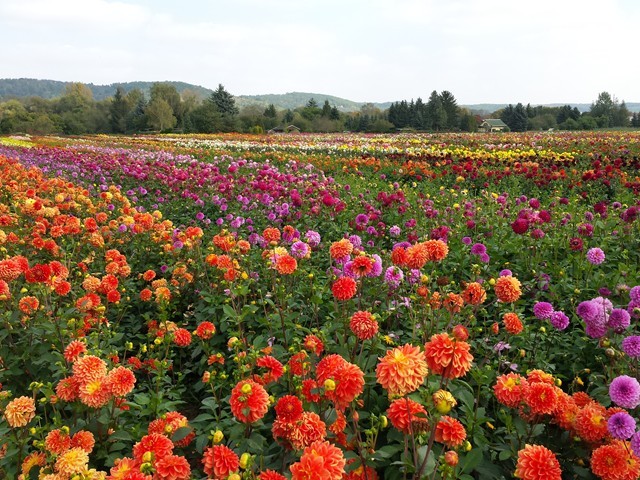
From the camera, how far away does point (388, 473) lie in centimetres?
179

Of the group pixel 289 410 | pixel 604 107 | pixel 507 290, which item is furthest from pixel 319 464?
pixel 604 107

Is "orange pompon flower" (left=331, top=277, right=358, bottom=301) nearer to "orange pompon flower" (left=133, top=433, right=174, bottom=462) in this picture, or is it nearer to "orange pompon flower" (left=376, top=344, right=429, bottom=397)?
"orange pompon flower" (left=376, top=344, right=429, bottom=397)

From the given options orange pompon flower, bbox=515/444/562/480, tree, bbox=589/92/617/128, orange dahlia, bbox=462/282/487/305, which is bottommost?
orange pompon flower, bbox=515/444/562/480

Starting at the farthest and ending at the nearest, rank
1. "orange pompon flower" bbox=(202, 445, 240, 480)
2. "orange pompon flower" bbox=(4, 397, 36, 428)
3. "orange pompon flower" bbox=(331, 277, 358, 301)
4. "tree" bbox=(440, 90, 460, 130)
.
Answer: "tree" bbox=(440, 90, 460, 130) < "orange pompon flower" bbox=(331, 277, 358, 301) < "orange pompon flower" bbox=(4, 397, 36, 428) < "orange pompon flower" bbox=(202, 445, 240, 480)

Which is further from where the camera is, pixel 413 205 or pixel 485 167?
pixel 485 167

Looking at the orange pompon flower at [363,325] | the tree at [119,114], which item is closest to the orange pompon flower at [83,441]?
the orange pompon flower at [363,325]

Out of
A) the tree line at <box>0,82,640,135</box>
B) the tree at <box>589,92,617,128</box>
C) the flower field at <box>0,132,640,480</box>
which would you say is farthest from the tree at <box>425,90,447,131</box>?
the flower field at <box>0,132,640,480</box>

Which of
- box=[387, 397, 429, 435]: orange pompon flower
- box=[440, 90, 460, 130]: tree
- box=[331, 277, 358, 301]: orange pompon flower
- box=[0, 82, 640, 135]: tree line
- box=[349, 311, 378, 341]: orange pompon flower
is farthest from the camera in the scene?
box=[440, 90, 460, 130]: tree

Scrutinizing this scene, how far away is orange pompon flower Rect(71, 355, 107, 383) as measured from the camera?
1.80 m

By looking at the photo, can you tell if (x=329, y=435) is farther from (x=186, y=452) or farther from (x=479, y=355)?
(x=479, y=355)

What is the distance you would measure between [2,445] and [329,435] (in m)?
1.46

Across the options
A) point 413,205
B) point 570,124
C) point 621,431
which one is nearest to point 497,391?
point 621,431

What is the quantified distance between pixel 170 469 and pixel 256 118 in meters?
57.8

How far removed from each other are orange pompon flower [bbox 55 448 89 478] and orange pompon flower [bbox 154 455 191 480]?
332 mm
